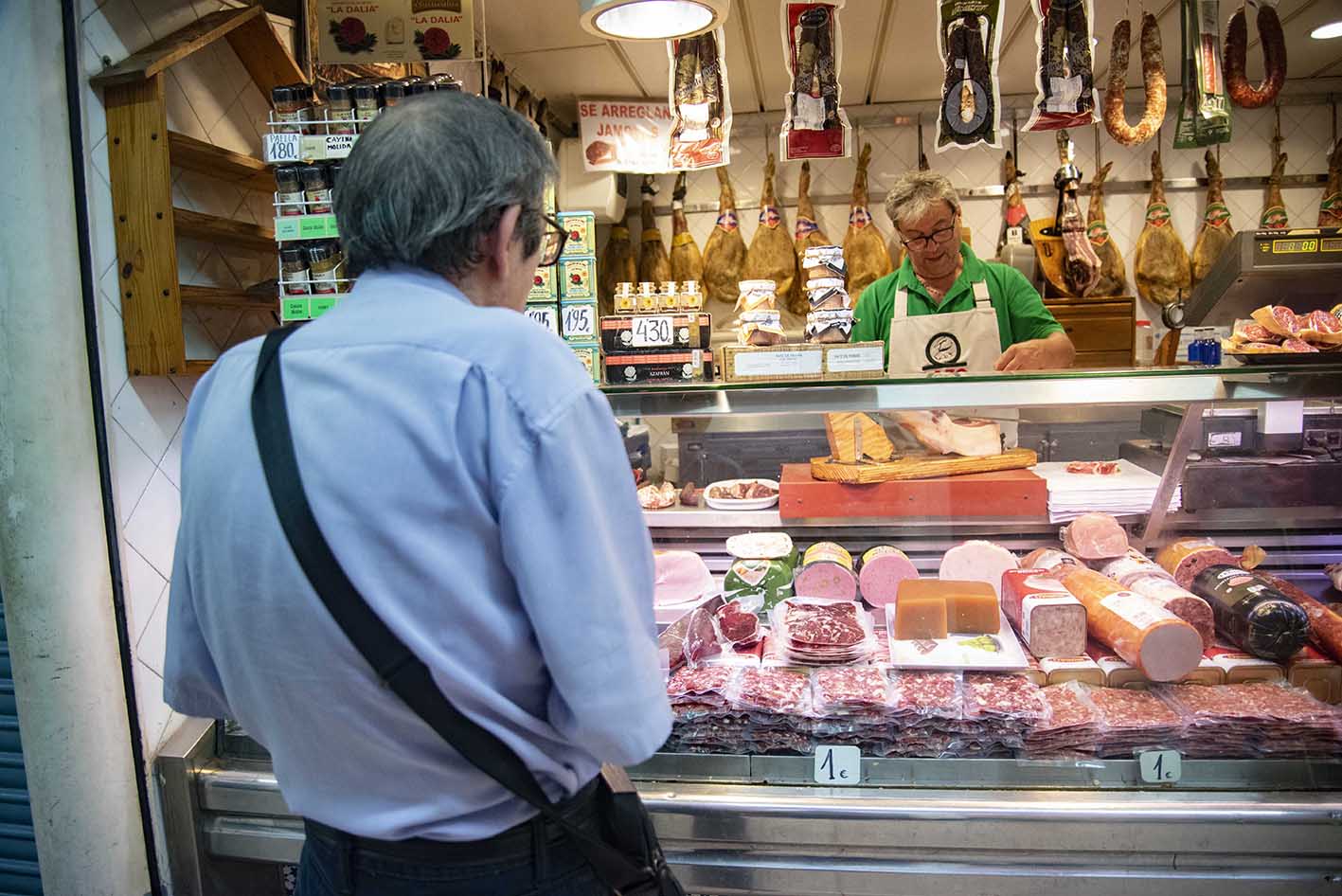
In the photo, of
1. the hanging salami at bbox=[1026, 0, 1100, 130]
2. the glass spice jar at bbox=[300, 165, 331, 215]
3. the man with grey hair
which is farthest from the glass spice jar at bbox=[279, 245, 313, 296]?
the hanging salami at bbox=[1026, 0, 1100, 130]

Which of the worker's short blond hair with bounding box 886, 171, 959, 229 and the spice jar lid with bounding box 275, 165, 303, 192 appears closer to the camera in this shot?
the spice jar lid with bounding box 275, 165, 303, 192

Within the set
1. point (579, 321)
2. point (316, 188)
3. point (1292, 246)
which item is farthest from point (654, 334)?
point (1292, 246)

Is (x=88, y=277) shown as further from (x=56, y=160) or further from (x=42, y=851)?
(x=42, y=851)

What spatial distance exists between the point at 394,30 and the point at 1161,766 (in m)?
2.93

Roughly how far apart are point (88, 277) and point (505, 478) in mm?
2017

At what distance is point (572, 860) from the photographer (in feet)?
4.26

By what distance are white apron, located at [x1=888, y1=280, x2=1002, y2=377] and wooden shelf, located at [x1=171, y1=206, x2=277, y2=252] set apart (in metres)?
2.44

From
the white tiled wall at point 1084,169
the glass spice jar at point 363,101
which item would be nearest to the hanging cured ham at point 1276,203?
the white tiled wall at point 1084,169

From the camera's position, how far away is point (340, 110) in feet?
8.03

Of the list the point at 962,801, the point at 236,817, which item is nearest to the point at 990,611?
the point at 962,801

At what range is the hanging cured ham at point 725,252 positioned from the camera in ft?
22.1

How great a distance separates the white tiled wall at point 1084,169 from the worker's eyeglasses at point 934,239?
335cm

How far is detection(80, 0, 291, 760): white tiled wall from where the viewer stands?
8.11 feet

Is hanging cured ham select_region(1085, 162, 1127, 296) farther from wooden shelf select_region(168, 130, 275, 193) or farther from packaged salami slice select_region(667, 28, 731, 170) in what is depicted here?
wooden shelf select_region(168, 130, 275, 193)
